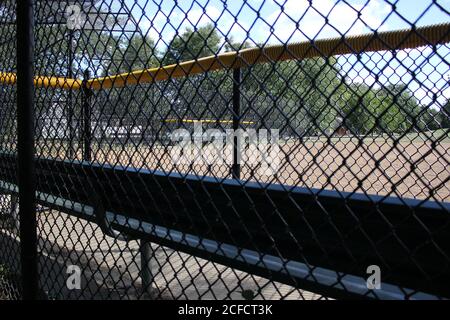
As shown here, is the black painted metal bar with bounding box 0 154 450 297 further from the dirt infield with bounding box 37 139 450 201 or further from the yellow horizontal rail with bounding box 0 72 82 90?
the yellow horizontal rail with bounding box 0 72 82 90

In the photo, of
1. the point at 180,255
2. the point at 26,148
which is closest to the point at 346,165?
the point at 180,255

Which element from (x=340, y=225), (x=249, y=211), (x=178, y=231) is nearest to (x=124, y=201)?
(x=178, y=231)

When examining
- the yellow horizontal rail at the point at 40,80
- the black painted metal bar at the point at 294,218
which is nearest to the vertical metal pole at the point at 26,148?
the yellow horizontal rail at the point at 40,80

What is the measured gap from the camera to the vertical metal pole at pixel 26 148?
211cm

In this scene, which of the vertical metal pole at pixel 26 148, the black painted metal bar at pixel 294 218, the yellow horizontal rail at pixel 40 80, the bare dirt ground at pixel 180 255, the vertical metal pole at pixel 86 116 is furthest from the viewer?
the vertical metal pole at pixel 86 116

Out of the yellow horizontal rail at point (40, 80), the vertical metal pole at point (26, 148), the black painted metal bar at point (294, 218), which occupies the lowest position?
the black painted metal bar at point (294, 218)

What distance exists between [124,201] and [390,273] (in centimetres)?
131

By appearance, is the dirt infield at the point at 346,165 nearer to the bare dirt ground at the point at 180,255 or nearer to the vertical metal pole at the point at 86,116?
the bare dirt ground at the point at 180,255

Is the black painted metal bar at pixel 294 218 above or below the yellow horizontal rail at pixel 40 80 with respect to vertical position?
below

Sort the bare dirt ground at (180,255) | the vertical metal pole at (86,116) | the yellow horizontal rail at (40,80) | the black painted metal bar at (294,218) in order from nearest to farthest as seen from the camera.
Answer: the black painted metal bar at (294,218)
the bare dirt ground at (180,255)
the yellow horizontal rail at (40,80)
the vertical metal pole at (86,116)

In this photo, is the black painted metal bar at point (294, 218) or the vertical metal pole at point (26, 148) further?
the vertical metal pole at point (26, 148)

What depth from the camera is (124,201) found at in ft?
6.69

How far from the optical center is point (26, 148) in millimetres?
2178
